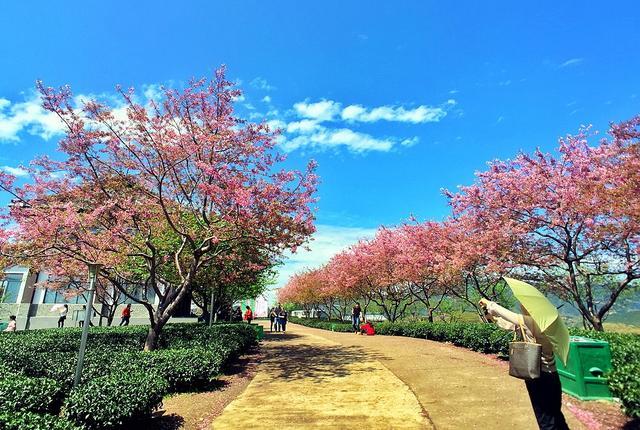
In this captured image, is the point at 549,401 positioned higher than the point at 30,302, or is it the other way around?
the point at 30,302

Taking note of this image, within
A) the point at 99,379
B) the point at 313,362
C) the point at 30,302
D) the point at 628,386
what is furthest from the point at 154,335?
the point at 30,302

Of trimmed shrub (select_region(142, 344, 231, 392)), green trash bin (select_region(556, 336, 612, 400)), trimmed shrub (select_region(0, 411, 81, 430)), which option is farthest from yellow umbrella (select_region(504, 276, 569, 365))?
trimmed shrub (select_region(142, 344, 231, 392))

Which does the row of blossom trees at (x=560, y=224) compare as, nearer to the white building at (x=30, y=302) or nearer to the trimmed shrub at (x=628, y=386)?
the trimmed shrub at (x=628, y=386)

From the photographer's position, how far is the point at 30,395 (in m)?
5.33

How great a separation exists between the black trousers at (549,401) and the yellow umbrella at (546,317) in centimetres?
27

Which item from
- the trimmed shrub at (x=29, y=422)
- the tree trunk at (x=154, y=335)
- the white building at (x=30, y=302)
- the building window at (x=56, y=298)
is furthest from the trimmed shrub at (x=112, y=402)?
the building window at (x=56, y=298)

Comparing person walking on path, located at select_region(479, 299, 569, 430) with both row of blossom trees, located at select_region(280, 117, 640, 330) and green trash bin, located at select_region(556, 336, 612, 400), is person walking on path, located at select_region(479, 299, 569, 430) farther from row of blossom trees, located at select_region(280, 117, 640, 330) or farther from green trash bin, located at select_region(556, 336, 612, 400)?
row of blossom trees, located at select_region(280, 117, 640, 330)

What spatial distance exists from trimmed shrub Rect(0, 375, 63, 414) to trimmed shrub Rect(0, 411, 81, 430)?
2.54ft

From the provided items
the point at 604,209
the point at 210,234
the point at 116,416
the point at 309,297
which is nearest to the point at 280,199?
the point at 210,234

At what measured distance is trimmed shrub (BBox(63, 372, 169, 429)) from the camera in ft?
16.7

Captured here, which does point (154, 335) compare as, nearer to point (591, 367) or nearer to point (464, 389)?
point (464, 389)

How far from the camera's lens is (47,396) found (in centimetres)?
554

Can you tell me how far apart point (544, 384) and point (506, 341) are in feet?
25.7

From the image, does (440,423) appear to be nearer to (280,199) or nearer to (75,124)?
(280,199)
